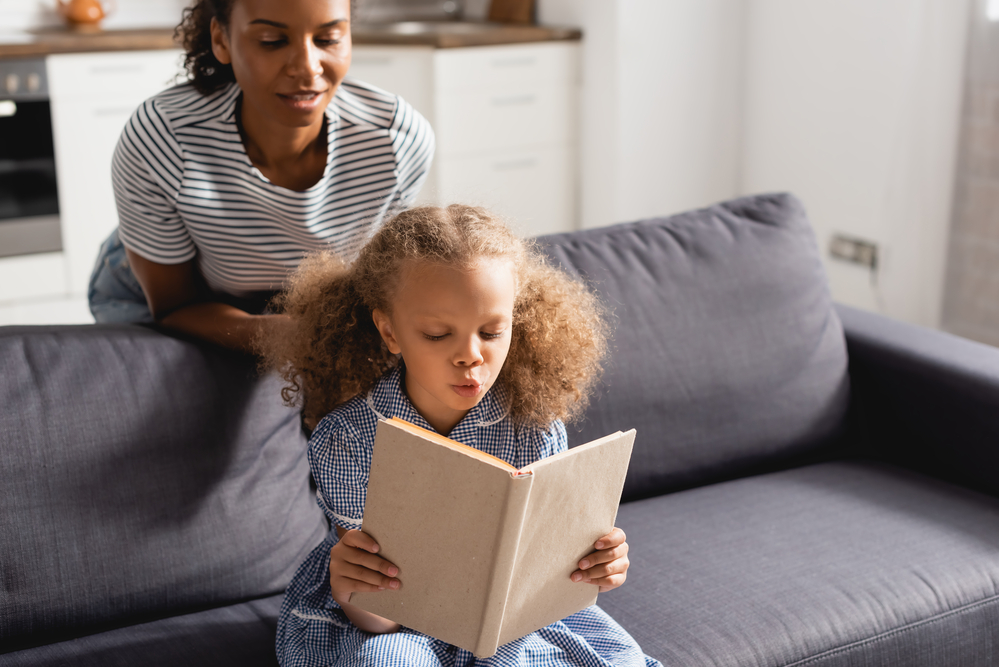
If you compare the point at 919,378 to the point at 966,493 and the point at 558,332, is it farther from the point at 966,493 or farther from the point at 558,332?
the point at 558,332

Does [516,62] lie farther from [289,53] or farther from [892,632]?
[892,632]

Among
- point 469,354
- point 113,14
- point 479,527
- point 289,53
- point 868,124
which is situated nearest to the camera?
point 479,527

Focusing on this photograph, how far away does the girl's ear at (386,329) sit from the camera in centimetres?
125

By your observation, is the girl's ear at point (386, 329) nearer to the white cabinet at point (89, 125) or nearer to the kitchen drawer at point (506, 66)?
the white cabinet at point (89, 125)

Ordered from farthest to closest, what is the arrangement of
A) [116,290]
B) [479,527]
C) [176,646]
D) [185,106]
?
[116,290]
[185,106]
[176,646]
[479,527]

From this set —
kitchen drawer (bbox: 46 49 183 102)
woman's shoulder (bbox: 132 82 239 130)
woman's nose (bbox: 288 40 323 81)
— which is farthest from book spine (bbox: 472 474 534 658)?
kitchen drawer (bbox: 46 49 183 102)

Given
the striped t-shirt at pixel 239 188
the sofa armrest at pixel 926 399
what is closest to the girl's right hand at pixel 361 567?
the striped t-shirt at pixel 239 188

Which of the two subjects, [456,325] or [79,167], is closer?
[456,325]

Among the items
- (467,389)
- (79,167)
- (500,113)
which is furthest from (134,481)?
(500,113)

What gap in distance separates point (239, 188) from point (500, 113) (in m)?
2.45

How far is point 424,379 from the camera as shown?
119 cm

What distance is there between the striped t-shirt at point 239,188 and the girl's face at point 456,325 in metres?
0.31

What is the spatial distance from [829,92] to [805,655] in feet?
8.44

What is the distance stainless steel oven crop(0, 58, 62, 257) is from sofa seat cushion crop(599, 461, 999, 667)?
8.45 ft
